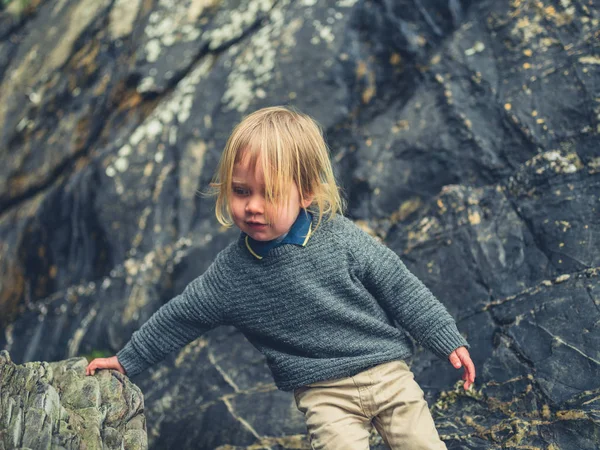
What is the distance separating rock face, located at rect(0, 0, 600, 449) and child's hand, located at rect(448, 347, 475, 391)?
356 mm

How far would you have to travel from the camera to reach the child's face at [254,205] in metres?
2.81

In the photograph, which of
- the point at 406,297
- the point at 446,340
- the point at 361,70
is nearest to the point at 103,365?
the point at 406,297

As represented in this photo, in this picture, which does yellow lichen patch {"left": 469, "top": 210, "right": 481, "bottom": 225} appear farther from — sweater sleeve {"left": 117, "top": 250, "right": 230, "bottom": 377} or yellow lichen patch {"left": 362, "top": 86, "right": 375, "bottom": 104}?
sweater sleeve {"left": 117, "top": 250, "right": 230, "bottom": 377}

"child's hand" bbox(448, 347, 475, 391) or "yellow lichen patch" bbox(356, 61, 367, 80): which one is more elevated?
"yellow lichen patch" bbox(356, 61, 367, 80)

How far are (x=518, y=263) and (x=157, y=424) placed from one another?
233cm

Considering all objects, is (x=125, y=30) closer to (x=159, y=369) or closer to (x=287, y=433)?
(x=159, y=369)

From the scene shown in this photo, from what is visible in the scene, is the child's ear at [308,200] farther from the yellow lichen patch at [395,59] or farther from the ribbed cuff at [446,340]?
the yellow lichen patch at [395,59]

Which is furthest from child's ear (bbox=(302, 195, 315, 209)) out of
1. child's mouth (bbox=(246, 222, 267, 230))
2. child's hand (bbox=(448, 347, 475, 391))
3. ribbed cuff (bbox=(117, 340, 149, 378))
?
ribbed cuff (bbox=(117, 340, 149, 378))

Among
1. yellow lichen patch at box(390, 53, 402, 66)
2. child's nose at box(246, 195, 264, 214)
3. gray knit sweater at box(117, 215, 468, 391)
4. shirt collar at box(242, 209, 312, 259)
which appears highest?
A: child's nose at box(246, 195, 264, 214)

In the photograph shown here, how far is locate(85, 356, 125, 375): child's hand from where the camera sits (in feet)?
10.3

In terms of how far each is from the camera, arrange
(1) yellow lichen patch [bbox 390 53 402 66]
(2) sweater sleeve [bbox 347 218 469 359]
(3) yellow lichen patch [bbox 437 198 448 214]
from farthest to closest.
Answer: (1) yellow lichen patch [bbox 390 53 402 66]
(3) yellow lichen patch [bbox 437 198 448 214]
(2) sweater sleeve [bbox 347 218 469 359]

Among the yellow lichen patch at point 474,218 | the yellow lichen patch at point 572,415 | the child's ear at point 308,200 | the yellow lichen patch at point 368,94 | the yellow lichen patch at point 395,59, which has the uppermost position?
the child's ear at point 308,200

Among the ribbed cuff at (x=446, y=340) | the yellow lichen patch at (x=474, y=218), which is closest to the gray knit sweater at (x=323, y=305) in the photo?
the ribbed cuff at (x=446, y=340)

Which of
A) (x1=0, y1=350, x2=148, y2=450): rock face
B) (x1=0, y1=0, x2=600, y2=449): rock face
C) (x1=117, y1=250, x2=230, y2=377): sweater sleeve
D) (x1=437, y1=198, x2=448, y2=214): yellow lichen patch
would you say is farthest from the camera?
(x1=437, y1=198, x2=448, y2=214): yellow lichen patch
